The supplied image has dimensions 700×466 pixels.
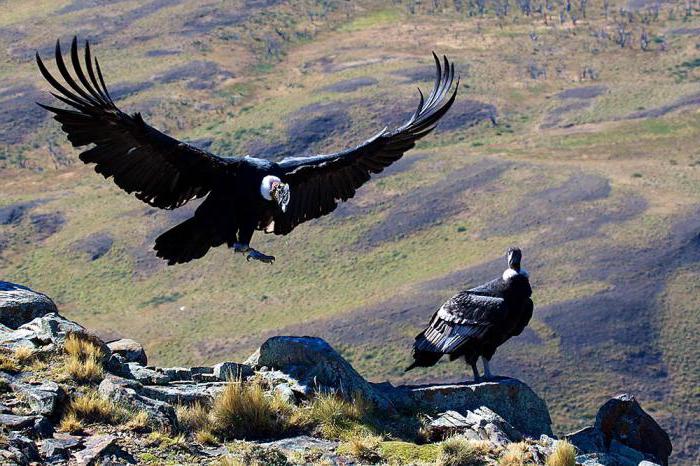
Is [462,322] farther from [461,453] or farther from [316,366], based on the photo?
[461,453]

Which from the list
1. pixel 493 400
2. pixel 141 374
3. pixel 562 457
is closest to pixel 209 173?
pixel 141 374

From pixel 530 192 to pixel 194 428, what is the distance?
56685 millimetres

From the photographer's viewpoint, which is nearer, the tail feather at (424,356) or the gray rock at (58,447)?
the gray rock at (58,447)

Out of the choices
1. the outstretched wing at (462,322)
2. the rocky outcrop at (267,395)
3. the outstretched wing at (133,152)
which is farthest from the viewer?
the outstretched wing at (462,322)

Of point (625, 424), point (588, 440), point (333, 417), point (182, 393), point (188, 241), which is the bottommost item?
point (625, 424)

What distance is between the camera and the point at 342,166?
629 inches

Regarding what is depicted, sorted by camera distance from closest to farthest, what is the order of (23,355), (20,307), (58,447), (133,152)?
1. (58,447)
2. (23,355)
3. (133,152)
4. (20,307)

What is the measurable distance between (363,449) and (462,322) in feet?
12.2

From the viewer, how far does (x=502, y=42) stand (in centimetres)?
10150

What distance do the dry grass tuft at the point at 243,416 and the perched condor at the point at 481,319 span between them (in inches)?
126

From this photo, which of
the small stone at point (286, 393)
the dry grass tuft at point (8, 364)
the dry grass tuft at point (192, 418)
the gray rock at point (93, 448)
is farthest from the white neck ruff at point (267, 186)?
the gray rock at point (93, 448)

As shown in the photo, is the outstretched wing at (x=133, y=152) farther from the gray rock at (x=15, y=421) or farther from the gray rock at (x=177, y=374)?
the gray rock at (x=15, y=421)

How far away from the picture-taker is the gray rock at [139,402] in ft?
37.9

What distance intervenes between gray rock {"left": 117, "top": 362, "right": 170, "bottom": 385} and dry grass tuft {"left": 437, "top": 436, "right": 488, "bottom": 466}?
3335 mm
